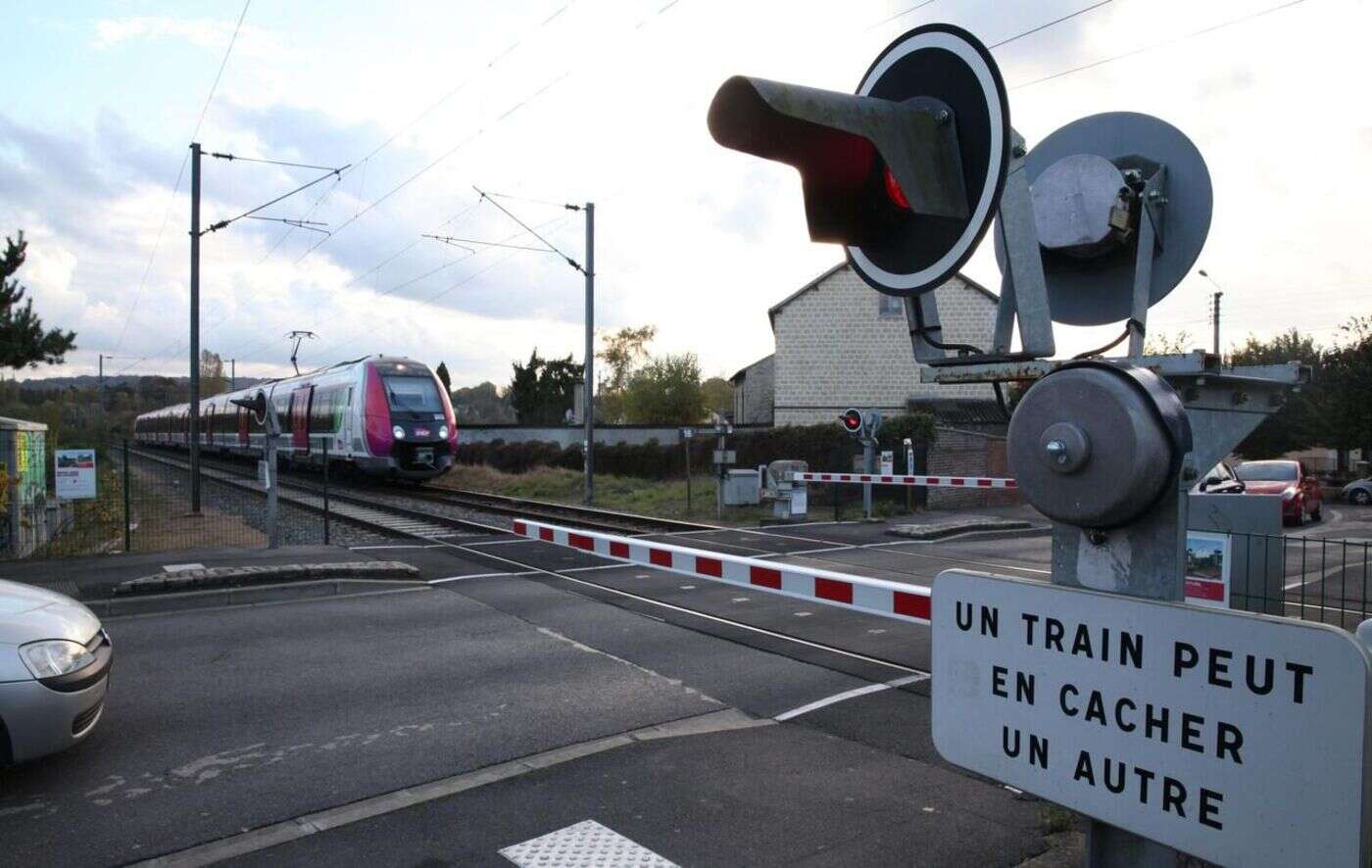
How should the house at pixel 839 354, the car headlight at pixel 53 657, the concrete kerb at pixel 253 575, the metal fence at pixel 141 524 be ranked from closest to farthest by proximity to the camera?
the car headlight at pixel 53 657, the concrete kerb at pixel 253 575, the metal fence at pixel 141 524, the house at pixel 839 354

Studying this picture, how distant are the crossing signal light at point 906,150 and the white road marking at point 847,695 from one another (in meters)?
4.13

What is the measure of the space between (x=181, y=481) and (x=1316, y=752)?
32518 mm

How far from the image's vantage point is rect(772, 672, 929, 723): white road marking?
233 inches

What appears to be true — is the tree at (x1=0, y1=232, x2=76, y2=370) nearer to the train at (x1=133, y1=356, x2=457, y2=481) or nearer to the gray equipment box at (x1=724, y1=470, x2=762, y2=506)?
the train at (x1=133, y1=356, x2=457, y2=481)

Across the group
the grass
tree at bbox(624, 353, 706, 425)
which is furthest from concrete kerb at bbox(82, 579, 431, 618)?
tree at bbox(624, 353, 706, 425)

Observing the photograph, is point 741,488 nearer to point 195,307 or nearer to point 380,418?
point 380,418

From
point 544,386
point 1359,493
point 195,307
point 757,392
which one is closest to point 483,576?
point 195,307

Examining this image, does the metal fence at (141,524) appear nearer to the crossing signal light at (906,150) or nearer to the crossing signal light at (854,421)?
the crossing signal light at (854,421)

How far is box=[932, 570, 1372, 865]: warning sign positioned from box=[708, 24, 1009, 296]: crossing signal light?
82cm

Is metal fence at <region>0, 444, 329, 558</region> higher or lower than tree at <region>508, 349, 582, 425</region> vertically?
lower

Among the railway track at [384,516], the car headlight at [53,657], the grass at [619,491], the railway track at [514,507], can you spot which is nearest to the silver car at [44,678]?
the car headlight at [53,657]

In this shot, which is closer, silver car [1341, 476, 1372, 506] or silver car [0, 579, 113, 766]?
silver car [0, 579, 113, 766]

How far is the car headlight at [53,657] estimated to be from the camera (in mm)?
4773

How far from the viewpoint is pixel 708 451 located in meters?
32.4
